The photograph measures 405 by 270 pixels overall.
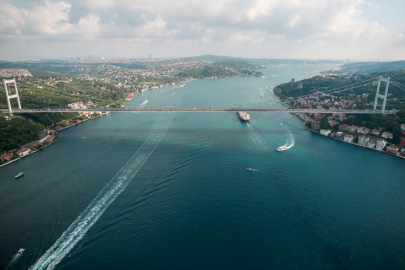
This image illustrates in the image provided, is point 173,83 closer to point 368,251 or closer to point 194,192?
point 194,192

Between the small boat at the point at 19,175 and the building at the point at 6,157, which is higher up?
the building at the point at 6,157

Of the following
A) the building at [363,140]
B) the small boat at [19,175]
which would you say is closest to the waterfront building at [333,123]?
the building at [363,140]

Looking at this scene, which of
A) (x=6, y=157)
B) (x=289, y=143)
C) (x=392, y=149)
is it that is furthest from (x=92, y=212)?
(x=392, y=149)

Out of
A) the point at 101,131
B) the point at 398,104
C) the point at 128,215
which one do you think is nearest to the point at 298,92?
the point at 398,104

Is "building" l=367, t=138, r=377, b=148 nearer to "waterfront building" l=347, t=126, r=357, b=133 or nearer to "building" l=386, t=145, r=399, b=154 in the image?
"building" l=386, t=145, r=399, b=154

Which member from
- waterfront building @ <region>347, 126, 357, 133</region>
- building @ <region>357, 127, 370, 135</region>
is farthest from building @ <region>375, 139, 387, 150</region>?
waterfront building @ <region>347, 126, 357, 133</region>

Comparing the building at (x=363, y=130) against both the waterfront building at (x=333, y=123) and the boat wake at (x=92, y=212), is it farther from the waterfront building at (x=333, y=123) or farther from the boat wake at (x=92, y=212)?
the boat wake at (x=92, y=212)
